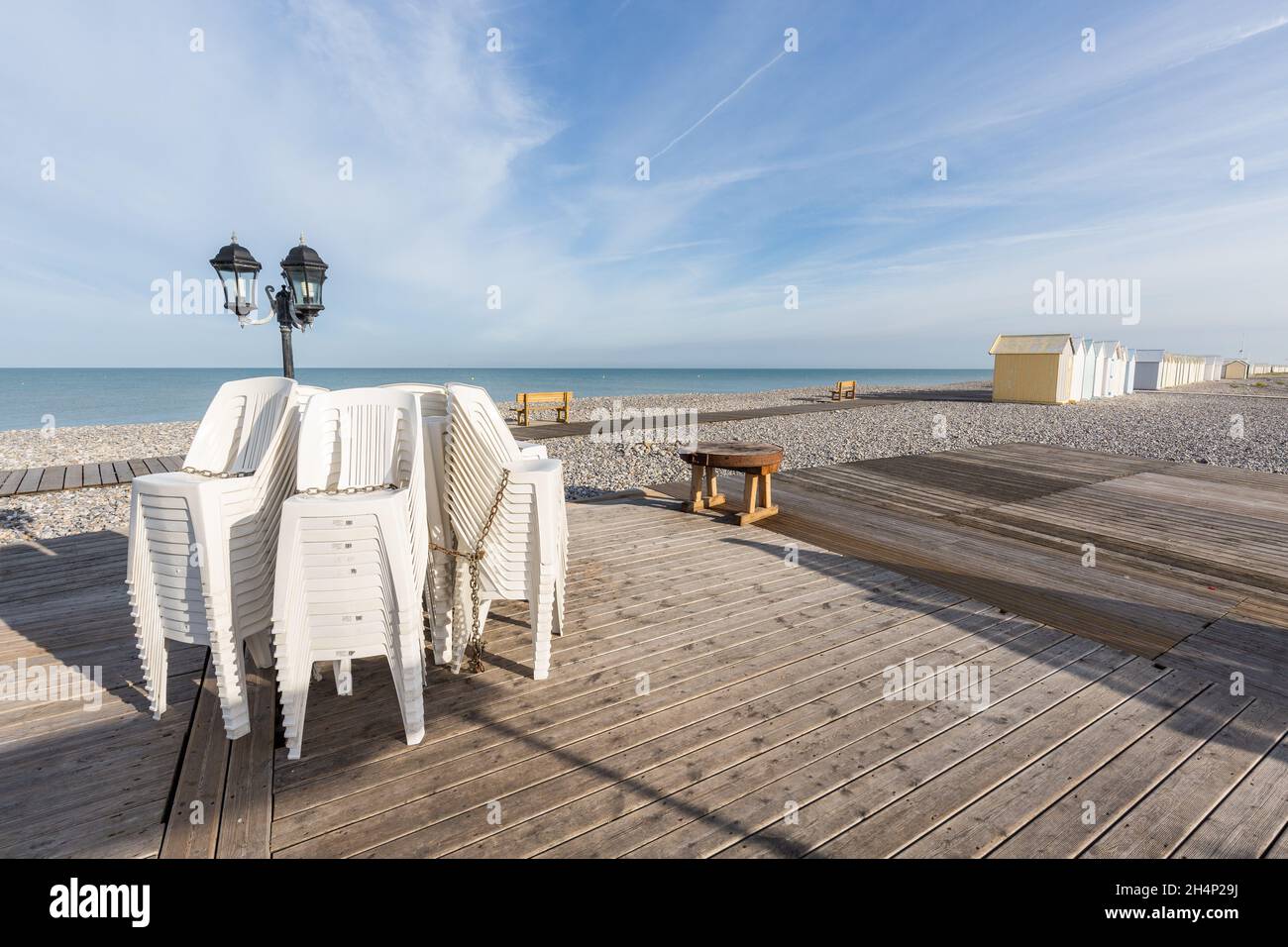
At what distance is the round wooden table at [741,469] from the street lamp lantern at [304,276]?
4.11 meters

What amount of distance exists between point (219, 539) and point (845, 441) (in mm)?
14062

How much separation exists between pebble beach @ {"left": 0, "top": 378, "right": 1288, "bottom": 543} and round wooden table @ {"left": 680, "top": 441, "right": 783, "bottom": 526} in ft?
7.07

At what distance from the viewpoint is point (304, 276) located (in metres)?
5.63

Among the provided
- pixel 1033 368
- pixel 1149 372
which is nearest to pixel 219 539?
pixel 1033 368

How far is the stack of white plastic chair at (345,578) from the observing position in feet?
7.43

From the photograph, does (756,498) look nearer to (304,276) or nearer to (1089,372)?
(304,276)

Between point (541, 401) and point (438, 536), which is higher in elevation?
point (541, 401)

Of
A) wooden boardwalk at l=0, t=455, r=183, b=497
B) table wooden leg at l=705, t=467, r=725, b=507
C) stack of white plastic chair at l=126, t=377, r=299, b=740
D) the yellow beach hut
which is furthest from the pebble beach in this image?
stack of white plastic chair at l=126, t=377, r=299, b=740

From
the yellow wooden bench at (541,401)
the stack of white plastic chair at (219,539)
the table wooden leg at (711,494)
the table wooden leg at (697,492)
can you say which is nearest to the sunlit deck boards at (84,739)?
the stack of white plastic chair at (219,539)

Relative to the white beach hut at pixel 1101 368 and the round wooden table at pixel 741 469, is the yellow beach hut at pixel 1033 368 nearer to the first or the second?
the white beach hut at pixel 1101 368

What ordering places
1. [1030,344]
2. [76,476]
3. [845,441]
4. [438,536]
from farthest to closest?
[1030,344]
[845,441]
[76,476]
[438,536]

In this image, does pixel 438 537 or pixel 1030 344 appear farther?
pixel 1030 344

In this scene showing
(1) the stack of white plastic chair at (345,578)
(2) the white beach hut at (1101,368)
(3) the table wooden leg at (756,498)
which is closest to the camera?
(1) the stack of white plastic chair at (345,578)
